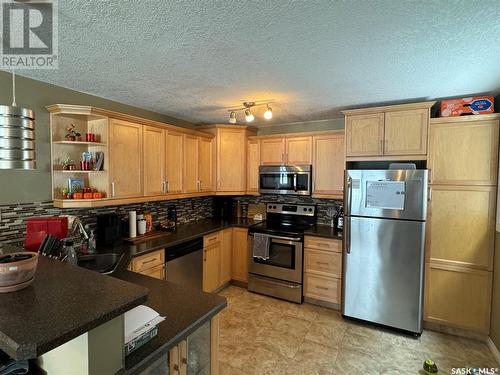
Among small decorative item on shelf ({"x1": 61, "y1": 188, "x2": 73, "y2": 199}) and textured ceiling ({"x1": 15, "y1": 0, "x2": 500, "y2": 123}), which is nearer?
textured ceiling ({"x1": 15, "y1": 0, "x2": 500, "y2": 123})

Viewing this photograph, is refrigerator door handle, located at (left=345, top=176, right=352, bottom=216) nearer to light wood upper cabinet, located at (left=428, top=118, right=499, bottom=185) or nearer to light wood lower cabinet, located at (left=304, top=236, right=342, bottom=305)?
light wood lower cabinet, located at (left=304, top=236, right=342, bottom=305)

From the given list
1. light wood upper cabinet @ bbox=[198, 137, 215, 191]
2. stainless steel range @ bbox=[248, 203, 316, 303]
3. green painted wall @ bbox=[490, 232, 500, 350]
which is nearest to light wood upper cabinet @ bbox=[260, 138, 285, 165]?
light wood upper cabinet @ bbox=[198, 137, 215, 191]

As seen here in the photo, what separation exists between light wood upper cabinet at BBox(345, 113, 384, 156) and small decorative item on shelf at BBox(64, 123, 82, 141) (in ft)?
9.29

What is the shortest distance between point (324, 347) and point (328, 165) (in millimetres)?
2137

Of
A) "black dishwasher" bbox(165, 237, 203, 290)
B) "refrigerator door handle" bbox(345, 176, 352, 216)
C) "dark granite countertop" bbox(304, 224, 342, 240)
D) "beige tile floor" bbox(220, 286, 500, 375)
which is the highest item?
"refrigerator door handle" bbox(345, 176, 352, 216)

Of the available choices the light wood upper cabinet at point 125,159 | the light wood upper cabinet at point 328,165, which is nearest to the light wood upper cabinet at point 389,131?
the light wood upper cabinet at point 328,165

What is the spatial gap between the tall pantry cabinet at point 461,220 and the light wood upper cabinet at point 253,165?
7.22 feet

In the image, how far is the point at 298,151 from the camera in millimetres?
3744

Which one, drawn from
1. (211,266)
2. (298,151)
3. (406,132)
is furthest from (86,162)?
(406,132)

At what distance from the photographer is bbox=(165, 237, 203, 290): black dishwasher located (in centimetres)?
287

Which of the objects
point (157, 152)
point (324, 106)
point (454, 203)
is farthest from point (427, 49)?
point (157, 152)

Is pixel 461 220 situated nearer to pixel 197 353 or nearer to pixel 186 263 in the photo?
pixel 197 353

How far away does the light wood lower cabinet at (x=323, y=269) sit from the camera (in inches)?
126

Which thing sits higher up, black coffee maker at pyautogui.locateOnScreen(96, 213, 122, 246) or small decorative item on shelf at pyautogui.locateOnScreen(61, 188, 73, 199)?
small decorative item on shelf at pyautogui.locateOnScreen(61, 188, 73, 199)
